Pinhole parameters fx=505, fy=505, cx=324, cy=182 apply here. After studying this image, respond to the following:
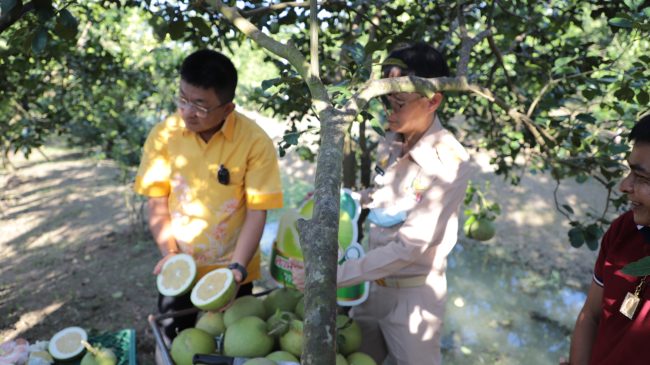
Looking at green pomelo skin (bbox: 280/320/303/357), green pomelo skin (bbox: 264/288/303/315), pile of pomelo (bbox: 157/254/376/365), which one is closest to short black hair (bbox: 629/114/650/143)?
pile of pomelo (bbox: 157/254/376/365)

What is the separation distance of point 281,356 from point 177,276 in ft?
2.21

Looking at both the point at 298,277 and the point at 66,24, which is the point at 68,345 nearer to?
the point at 298,277

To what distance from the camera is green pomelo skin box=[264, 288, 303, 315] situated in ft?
6.59

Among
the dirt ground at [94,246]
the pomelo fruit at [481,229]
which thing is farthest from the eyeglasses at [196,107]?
the dirt ground at [94,246]

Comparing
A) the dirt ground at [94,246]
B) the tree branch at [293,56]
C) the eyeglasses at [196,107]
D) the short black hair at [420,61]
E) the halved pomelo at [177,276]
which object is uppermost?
the tree branch at [293,56]

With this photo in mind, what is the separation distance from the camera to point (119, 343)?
2.29 metres

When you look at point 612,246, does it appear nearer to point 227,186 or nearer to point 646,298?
point 646,298

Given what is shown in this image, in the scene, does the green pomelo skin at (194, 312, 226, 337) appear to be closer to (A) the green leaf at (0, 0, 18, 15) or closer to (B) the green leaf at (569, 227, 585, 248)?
(A) the green leaf at (0, 0, 18, 15)

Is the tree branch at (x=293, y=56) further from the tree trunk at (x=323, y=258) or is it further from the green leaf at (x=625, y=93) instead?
the green leaf at (x=625, y=93)

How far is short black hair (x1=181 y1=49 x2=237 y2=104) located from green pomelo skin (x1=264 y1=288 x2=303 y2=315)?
828 mm

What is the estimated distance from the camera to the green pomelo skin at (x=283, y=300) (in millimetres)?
2010

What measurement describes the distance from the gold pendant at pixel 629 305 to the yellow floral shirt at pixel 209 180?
52.8 inches

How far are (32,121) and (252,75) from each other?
369 inches

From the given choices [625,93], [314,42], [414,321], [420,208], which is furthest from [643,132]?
[414,321]
